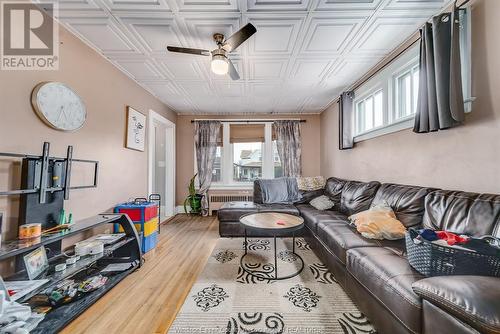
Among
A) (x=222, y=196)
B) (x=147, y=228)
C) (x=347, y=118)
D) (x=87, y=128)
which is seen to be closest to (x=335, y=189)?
(x=347, y=118)

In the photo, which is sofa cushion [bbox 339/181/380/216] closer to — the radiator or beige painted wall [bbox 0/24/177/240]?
the radiator

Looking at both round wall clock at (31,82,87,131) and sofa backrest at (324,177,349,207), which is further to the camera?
sofa backrest at (324,177,349,207)

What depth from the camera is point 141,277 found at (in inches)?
83.4

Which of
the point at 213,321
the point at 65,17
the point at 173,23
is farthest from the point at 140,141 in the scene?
the point at 213,321

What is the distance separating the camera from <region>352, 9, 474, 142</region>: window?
1563mm

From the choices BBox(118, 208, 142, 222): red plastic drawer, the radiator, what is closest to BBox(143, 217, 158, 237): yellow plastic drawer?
BBox(118, 208, 142, 222): red plastic drawer

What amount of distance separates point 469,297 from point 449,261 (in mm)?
360

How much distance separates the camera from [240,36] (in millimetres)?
1817

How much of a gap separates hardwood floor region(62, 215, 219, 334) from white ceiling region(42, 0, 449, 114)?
2.51m

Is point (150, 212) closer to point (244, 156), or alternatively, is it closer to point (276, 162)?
point (244, 156)

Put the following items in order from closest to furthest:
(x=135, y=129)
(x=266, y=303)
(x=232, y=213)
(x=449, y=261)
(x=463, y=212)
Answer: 1. (x=449, y=261)
2. (x=463, y=212)
3. (x=266, y=303)
4. (x=135, y=129)
5. (x=232, y=213)

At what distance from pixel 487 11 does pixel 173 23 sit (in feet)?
8.23

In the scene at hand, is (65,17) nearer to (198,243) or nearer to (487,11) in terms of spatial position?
(198,243)

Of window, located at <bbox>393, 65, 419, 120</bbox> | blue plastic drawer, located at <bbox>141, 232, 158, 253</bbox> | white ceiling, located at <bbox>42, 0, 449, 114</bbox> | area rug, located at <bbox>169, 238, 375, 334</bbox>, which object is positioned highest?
white ceiling, located at <bbox>42, 0, 449, 114</bbox>
